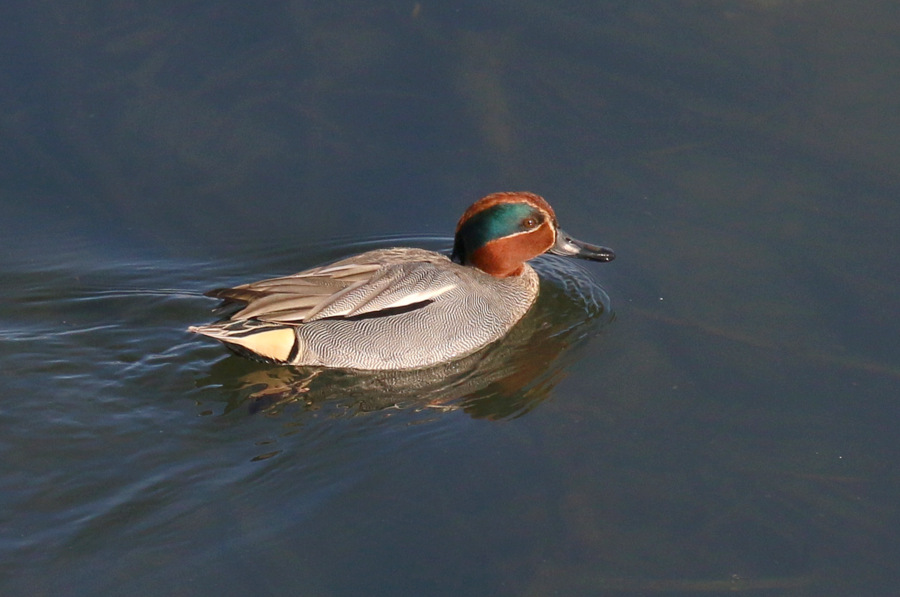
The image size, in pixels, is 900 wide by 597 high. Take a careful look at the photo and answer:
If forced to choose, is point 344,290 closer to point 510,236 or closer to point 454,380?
point 454,380

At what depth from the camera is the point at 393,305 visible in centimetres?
758

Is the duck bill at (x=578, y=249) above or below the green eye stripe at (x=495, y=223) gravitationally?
below

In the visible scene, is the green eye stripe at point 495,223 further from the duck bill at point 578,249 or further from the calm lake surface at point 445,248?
the calm lake surface at point 445,248

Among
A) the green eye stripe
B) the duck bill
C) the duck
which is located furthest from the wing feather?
the duck bill

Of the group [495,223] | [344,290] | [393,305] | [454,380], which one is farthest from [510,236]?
[344,290]

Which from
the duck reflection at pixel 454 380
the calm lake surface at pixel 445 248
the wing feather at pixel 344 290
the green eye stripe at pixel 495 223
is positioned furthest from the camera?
the green eye stripe at pixel 495 223

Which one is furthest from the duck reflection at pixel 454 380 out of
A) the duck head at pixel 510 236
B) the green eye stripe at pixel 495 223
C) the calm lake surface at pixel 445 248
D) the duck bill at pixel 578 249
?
the green eye stripe at pixel 495 223

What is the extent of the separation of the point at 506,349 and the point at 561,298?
2.70ft

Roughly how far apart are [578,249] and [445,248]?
3.70 ft

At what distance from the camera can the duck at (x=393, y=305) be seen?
738 cm

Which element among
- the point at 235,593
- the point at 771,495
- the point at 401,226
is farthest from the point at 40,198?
the point at 771,495

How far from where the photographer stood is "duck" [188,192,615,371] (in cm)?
738

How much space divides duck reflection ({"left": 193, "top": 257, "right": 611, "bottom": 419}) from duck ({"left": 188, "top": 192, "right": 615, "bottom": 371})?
90 millimetres

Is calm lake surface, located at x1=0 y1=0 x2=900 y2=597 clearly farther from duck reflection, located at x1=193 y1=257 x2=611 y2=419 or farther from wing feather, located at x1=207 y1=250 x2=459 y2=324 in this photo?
wing feather, located at x1=207 y1=250 x2=459 y2=324
